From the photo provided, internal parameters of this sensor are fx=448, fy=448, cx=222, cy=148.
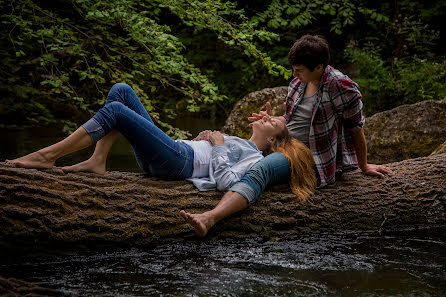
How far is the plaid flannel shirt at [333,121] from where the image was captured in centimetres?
410

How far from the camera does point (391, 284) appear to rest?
3246mm

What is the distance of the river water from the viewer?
311 cm

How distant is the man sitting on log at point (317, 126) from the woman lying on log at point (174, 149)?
0.12 meters

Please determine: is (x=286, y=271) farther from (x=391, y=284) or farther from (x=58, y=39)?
(x=58, y=39)

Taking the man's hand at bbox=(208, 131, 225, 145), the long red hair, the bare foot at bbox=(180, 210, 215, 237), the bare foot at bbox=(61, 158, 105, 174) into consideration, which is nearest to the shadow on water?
the man's hand at bbox=(208, 131, 225, 145)

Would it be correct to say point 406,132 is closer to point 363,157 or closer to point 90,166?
point 363,157

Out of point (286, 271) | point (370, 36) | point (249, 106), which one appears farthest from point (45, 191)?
point (370, 36)

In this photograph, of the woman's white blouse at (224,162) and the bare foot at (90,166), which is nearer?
the bare foot at (90,166)

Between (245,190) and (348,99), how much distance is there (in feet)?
4.17

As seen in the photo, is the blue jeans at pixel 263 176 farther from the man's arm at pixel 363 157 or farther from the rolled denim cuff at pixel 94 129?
the rolled denim cuff at pixel 94 129

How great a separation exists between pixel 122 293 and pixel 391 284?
1.91 metres

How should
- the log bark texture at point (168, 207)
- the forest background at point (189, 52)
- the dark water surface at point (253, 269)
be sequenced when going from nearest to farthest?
1. the dark water surface at point (253, 269)
2. the log bark texture at point (168, 207)
3. the forest background at point (189, 52)

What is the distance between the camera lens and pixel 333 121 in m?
4.25

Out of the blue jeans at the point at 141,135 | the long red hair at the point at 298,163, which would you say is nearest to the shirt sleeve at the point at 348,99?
the long red hair at the point at 298,163
